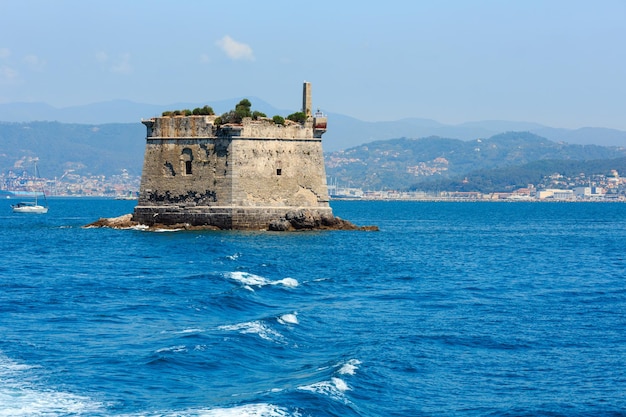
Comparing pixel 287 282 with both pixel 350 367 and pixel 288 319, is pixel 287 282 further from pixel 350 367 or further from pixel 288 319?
pixel 350 367

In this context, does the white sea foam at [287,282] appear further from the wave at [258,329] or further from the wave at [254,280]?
the wave at [258,329]

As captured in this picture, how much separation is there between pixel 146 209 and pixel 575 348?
31.3m

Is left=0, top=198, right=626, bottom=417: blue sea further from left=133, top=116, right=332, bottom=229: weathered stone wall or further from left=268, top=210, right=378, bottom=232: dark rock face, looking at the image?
left=133, top=116, right=332, bottom=229: weathered stone wall

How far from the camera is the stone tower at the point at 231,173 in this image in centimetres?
4697

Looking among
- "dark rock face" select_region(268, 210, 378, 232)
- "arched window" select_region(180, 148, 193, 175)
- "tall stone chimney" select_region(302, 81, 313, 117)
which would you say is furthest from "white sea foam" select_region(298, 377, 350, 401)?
"tall stone chimney" select_region(302, 81, 313, 117)

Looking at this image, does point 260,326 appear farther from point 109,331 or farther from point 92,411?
point 92,411

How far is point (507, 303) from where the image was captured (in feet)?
88.5

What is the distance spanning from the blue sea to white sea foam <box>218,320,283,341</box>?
0.16 feet

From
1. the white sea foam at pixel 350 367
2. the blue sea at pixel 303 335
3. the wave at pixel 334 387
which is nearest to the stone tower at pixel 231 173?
the blue sea at pixel 303 335

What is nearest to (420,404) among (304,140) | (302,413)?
(302,413)

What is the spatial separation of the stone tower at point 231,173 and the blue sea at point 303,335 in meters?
8.05

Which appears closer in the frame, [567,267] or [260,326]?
[260,326]

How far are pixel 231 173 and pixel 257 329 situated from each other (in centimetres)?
2568

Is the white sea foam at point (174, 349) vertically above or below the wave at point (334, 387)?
above
